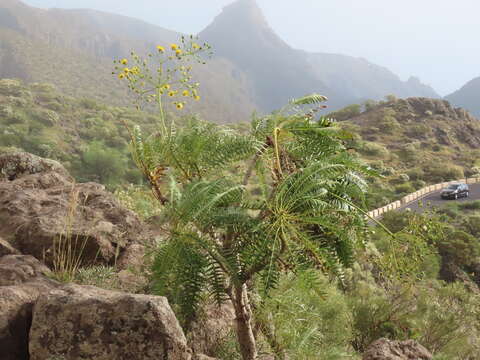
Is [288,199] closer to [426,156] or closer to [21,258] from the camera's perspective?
[21,258]

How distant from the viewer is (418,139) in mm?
53969

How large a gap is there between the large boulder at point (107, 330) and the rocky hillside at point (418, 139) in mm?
31315

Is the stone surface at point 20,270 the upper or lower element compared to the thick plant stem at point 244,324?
lower

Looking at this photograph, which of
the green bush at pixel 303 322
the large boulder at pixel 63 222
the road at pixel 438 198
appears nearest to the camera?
the green bush at pixel 303 322

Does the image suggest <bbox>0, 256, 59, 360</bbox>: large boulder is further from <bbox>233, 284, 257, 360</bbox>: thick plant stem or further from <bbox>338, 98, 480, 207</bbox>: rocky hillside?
<bbox>338, 98, 480, 207</bbox>: rocky hillside

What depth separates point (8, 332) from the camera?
7.64 ft

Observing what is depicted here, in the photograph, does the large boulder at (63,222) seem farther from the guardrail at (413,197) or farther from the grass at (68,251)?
the guardrail at (413,197)

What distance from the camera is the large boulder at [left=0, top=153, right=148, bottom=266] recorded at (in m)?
3.72

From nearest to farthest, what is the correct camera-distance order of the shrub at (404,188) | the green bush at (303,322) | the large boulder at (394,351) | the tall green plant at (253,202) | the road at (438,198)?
the tall green plant at (253,202), the green bush at (303,322), the large boulder at (394,351), the road at (438,198), the shrub at (404,188)

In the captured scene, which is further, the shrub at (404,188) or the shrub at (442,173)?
the shrub at (442,173)

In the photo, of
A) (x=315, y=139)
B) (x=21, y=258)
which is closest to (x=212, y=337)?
(x=21, y=258)

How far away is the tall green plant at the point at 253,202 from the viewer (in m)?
2.05

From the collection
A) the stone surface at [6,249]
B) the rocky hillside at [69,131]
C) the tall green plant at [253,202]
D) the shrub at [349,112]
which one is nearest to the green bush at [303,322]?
the tall green plant at [253,202]

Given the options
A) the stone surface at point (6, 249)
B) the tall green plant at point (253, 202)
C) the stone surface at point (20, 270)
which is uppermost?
the tall green plant at point (253, 202)
